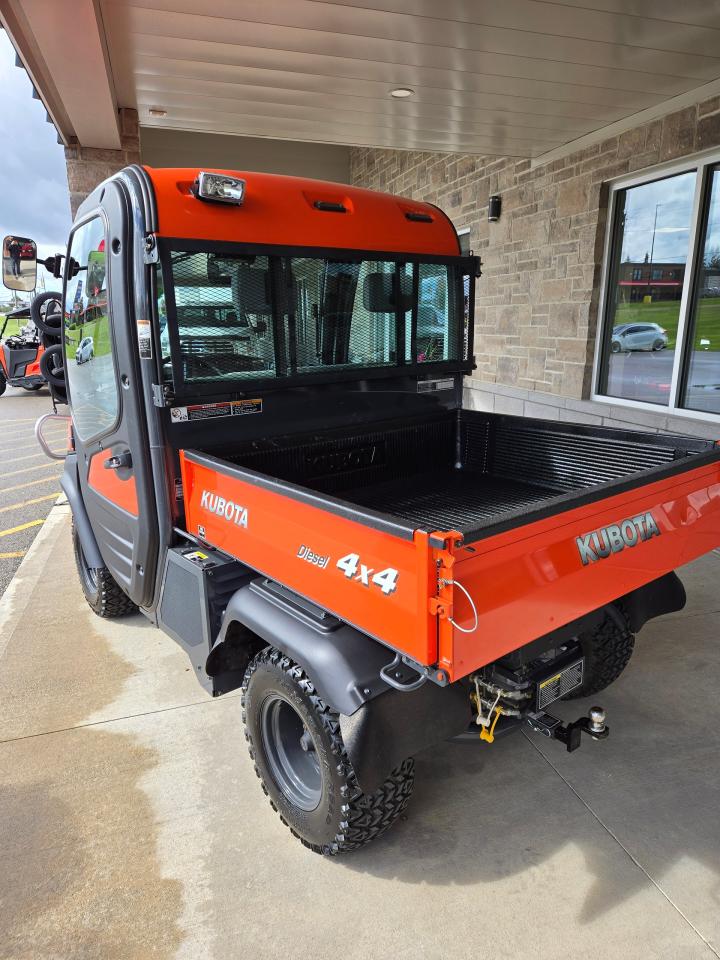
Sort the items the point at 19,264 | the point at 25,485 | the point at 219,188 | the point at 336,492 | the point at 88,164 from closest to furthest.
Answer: the point at 219,188 < the point at 336,492 < the point at 19,264 < the point at 88,164 < the point at 25,485

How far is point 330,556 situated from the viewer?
6.57 ft

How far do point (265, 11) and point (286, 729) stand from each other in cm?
400

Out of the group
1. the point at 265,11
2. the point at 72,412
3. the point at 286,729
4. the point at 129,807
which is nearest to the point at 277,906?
the point at 286,729

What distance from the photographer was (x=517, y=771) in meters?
2.78

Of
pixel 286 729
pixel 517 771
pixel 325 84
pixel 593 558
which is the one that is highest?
pixel 325 84

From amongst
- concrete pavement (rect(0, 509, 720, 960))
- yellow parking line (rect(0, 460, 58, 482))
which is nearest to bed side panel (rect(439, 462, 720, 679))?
concrete pavement (rect(0, 509, 720, 960))

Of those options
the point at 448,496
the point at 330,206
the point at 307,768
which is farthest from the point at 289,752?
the point at 330,206

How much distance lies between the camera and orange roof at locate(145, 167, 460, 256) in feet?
8.80

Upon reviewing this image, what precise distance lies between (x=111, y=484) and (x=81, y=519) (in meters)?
0.76

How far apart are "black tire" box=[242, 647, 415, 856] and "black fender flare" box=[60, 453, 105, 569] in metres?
1.66

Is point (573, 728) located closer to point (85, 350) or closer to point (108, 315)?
point (108, 315)

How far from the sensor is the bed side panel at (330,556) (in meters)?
1.72

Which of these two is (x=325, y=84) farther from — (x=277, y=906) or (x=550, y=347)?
(x=277, y=906)

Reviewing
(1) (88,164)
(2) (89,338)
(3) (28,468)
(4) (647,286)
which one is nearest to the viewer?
(2) (89,338)
